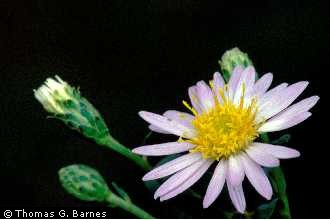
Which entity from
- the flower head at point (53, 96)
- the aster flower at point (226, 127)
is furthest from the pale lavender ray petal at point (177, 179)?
the flower head at point (53, 96)

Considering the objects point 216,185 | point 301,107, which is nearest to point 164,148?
point 216,185

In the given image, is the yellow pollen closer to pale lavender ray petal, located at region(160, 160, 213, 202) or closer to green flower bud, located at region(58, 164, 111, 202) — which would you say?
pale lavender ray petal, located at region(160, 160, 213, 202)

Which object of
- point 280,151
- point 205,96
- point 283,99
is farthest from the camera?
point 205,96

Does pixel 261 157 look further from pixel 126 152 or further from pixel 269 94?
pixel 126 152

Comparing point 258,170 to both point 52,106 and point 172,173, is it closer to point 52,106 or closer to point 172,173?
point 172,173

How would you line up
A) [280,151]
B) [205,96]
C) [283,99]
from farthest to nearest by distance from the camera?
1. [205,96]
2. [283,99]
3. [280,151]

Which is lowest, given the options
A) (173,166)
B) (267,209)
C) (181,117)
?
(267,209)

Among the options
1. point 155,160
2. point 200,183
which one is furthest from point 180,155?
point 155,160
